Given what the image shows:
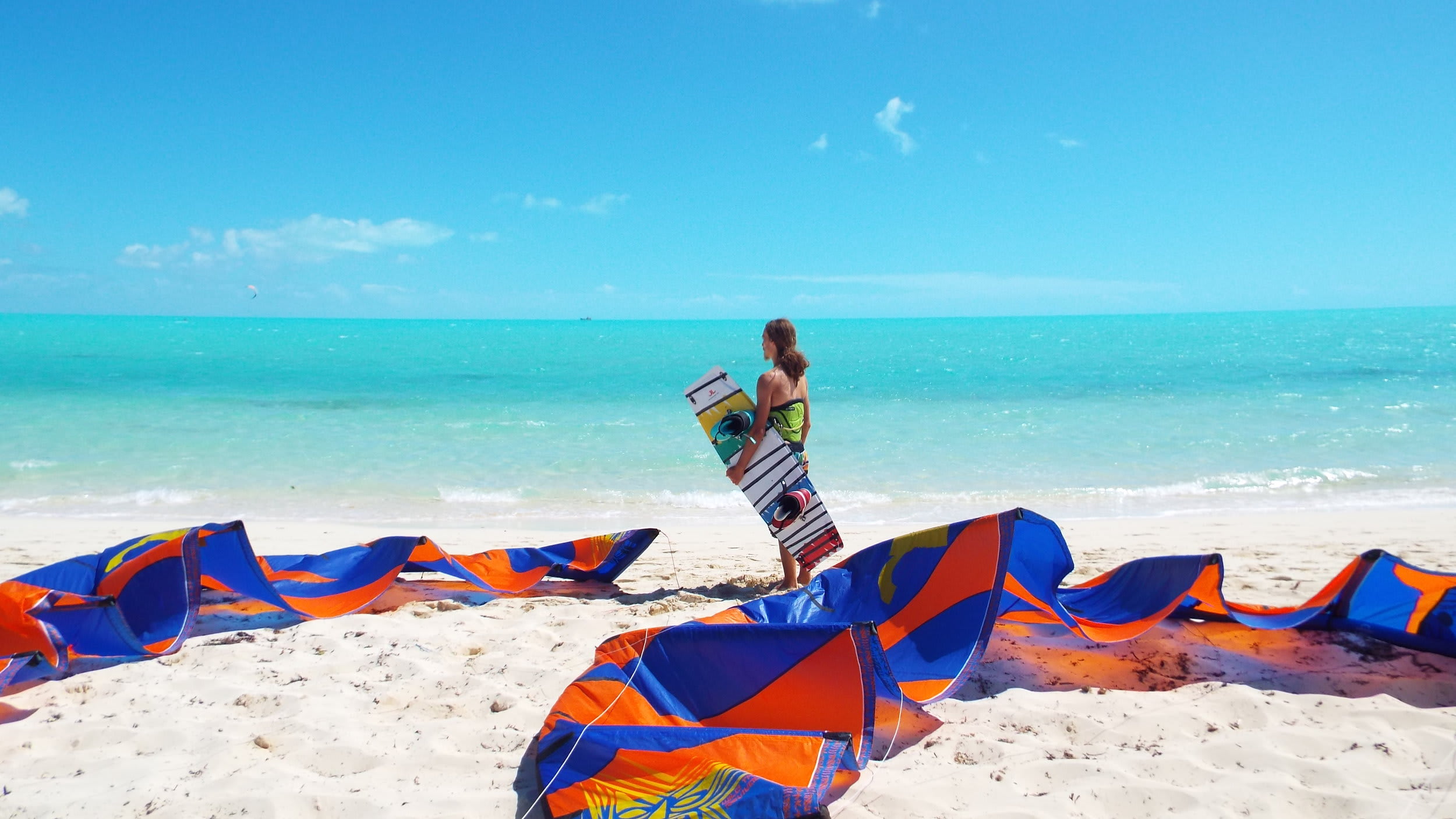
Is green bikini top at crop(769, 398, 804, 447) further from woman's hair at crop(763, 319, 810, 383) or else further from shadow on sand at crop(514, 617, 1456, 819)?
shadow on sand at crop(514, 617, 1456, 819)

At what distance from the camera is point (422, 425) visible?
45.9ft

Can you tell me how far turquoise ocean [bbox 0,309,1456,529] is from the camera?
27.2 ft

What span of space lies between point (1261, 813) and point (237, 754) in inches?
133

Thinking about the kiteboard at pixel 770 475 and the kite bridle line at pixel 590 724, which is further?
the kiteboard at pixel 770 475

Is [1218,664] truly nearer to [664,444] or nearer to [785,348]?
[785,348]

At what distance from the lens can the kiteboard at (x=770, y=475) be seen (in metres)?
4.45

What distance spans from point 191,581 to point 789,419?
3135 millimetres

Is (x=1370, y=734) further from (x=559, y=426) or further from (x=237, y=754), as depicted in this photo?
(x=559, y=426)

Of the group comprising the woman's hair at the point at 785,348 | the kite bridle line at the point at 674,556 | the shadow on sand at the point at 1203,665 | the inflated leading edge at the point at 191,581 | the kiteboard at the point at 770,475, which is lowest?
the kite bridle line at the point at 674,556

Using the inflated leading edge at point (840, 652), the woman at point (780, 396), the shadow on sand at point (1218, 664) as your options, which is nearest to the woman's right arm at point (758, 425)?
the woman at point (780, 396)

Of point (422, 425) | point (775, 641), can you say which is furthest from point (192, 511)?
point (775, 641)

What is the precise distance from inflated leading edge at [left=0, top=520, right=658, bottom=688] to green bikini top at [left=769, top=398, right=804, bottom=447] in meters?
1.09

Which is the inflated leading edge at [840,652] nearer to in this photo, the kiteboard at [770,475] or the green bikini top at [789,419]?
the kiteboard at [770,475]

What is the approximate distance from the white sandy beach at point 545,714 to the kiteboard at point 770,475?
2.14 feet
